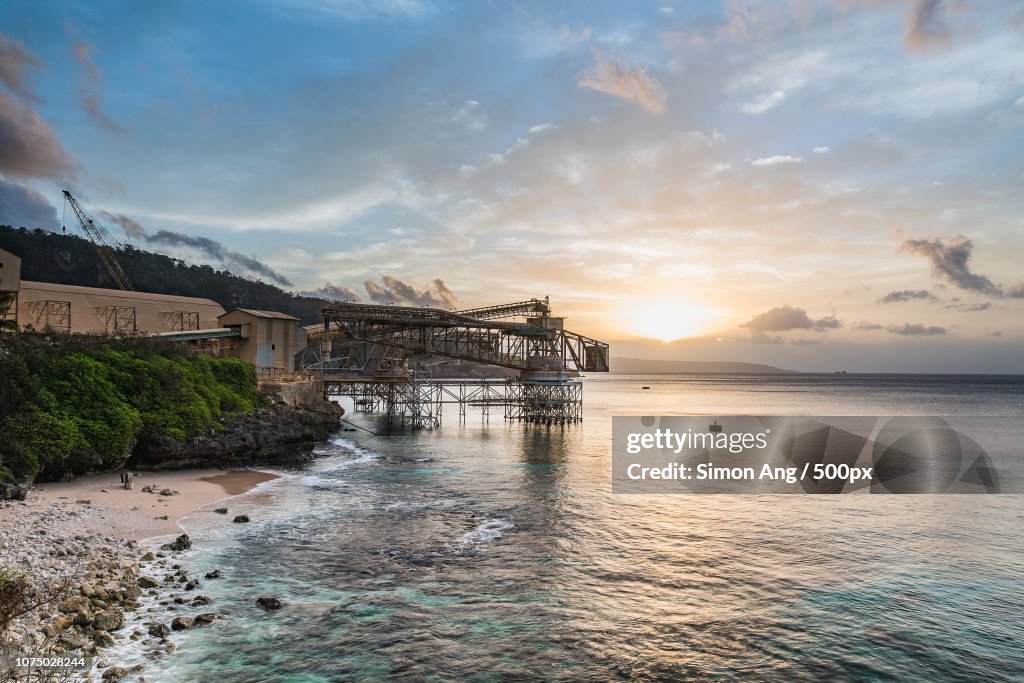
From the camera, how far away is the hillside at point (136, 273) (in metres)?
119

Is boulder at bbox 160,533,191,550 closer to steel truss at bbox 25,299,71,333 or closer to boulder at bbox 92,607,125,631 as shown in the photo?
boulder at bbox 92,607,125,631

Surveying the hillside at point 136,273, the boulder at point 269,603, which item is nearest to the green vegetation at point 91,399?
the boulder at point 269,603

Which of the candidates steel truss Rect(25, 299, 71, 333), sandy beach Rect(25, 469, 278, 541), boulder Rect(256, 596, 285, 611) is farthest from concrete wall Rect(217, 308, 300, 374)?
boulder Rect(256, 596, 285, 611)

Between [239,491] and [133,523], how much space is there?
7.14 m

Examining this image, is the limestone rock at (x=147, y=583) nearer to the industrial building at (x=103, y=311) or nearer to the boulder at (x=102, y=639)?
the boulder at (x=102, y=639)

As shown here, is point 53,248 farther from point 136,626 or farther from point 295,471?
point 136,626

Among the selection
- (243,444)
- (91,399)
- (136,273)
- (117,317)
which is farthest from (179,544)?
(136,273)

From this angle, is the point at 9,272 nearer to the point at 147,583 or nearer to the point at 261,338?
the point at 261,338

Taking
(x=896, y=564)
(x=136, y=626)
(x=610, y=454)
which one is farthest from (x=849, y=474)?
(x=136, y=626)

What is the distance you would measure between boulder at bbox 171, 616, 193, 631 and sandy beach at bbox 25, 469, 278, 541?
6.79 meters

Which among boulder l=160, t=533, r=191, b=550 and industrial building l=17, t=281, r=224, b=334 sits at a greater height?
industrial building l=17, t=281, r=224, b=334

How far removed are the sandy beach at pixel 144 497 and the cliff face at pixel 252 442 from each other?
0.99m

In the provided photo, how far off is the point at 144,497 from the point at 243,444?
10162 mm

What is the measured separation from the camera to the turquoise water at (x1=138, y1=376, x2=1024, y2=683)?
1173 centimetres
